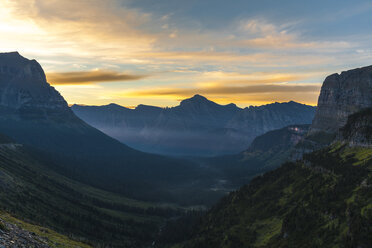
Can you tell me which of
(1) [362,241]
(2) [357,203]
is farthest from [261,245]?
(1) [362,241]

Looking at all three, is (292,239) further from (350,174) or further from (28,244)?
(28,244)

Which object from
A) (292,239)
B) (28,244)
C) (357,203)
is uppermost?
(28,244)

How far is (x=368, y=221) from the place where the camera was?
134 metres

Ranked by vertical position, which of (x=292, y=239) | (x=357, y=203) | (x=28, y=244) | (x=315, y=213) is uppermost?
(x=28, y=244)

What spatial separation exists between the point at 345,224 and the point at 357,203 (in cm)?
1585

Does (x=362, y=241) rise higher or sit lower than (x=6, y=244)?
lower

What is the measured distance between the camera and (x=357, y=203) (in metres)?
157

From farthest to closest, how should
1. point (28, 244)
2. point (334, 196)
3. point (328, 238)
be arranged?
point (334, 196) < point (328, 238) < point (28, 244)

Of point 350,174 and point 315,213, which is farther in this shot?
point 350,174

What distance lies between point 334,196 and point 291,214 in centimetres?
2986

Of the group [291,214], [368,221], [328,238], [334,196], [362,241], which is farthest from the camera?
[291,214]

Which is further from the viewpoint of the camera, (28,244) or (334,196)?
(334,196)

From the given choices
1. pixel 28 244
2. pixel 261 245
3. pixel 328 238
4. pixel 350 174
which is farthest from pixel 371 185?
pixel 28 244

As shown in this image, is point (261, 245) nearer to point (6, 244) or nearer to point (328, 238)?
point (328, 238)
